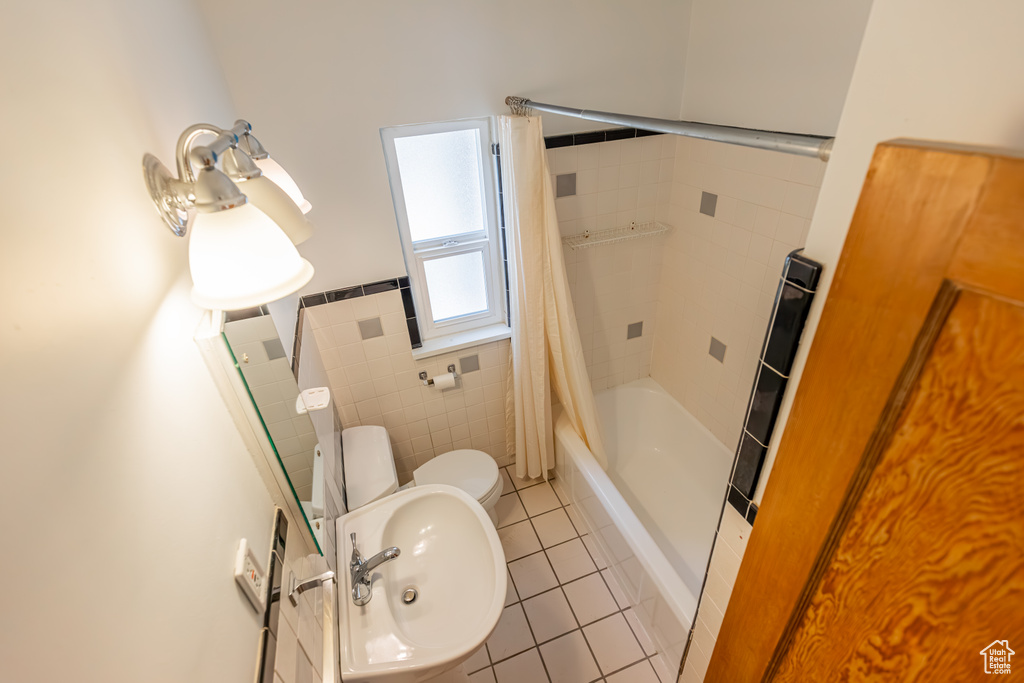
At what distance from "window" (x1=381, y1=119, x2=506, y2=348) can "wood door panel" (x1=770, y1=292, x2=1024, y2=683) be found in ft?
5.79

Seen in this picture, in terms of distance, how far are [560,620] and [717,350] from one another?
55.4 inches

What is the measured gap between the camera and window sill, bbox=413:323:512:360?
84.6 inches

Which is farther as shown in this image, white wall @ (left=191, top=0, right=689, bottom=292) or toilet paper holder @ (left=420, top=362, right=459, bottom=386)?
toilet paper holder @ (left=420, top=362, right=459, bottom=386)

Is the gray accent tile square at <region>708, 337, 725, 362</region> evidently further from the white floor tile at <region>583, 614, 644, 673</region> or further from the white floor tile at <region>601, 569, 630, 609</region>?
the white floor tile at <region>583, 614, 644, 673</region>

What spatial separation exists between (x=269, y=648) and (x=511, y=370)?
1.54 metres

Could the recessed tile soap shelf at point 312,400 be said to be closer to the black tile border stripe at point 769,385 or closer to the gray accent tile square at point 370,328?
the gray accent tile square at point 370,328

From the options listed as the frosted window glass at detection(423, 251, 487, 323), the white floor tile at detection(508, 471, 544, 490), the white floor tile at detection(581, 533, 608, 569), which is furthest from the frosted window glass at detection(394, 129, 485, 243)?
the white floor tile at detection(581, 533, 608, 569)

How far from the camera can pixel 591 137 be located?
2010mm

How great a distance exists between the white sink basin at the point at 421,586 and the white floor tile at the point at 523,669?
675mm

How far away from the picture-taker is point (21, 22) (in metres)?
0.57

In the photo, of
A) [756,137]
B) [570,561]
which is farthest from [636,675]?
[756,137]

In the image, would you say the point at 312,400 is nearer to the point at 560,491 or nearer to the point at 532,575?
the point at 532,575

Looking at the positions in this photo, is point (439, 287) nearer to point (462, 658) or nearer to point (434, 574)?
point (434, 574)

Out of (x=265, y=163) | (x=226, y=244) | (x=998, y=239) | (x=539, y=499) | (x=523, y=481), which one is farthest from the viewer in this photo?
(x=523, y=481)
